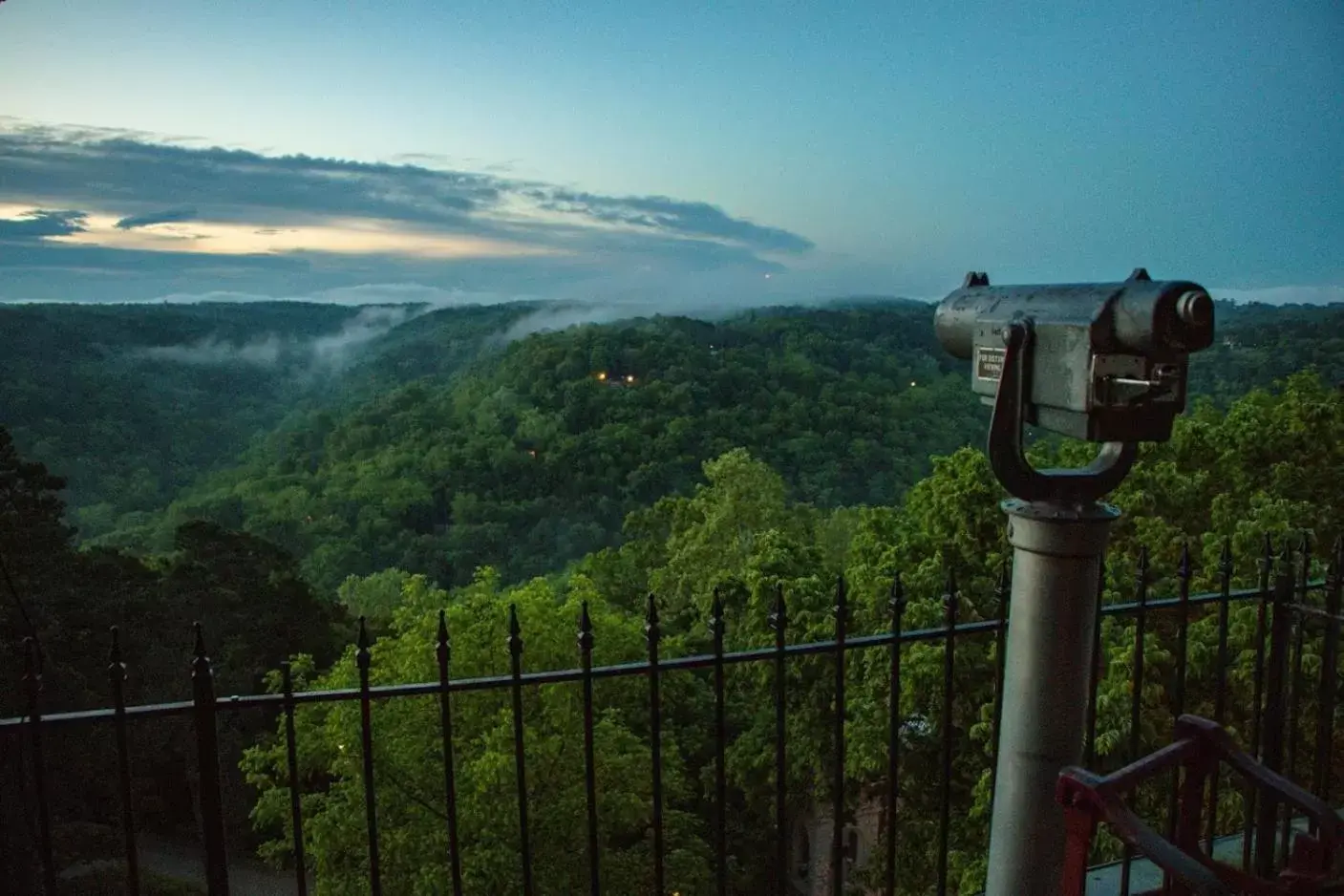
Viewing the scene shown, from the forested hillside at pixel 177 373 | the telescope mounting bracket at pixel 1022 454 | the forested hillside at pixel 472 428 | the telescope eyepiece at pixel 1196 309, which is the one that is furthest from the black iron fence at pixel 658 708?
the forested hillside at pixel 177 373

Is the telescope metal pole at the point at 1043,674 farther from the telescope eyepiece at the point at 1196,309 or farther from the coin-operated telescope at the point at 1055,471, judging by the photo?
the telescope eyepiece at the point at 1196,309

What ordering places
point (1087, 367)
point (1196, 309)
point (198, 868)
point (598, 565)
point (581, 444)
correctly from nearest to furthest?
point (1196, 309)
point (1087, 367)
point (198, 868)
point (598, 565)
point (581, 444)

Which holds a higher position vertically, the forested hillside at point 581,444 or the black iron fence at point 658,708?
the black iron fence at point 658,708

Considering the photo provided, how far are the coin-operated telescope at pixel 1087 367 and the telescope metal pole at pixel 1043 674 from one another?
82 millimetres

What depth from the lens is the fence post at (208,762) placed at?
2.53m

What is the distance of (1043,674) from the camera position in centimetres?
232

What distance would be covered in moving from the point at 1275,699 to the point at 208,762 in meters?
3.41

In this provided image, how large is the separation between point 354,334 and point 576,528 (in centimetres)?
3999

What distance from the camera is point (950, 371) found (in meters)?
40.1

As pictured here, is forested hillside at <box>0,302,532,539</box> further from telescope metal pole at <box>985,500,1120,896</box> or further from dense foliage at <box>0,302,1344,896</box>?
telescope metal pole at <box>985,500,1120,896</box>

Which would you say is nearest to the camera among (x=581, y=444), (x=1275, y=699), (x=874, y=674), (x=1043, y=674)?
(x=1043, y=674)

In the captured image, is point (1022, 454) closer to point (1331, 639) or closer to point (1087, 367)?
point (1087, 367)

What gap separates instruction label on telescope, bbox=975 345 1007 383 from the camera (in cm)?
226

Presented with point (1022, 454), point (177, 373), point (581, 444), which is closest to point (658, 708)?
point (1022, 454)
